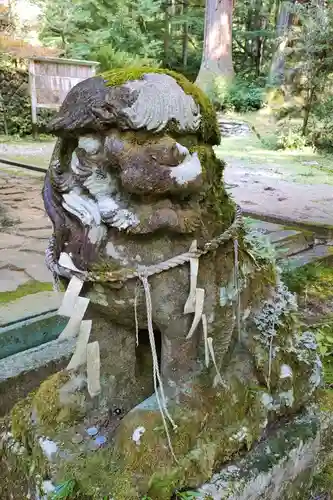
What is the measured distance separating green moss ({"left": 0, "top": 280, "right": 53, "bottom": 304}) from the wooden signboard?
25.8 ft

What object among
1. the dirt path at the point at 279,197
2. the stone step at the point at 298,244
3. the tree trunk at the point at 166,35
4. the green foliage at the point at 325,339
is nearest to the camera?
the green foliage at the point at 325,339

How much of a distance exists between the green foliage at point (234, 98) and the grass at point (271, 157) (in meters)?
0.99

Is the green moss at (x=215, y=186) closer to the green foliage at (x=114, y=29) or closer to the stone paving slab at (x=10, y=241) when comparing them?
the stone paving slab at (x=10, y=241)

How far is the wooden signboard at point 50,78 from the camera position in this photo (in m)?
10.1

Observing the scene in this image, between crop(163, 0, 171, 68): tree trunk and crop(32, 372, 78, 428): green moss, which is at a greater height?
crop(163, 0, 171, 68): tree trunk

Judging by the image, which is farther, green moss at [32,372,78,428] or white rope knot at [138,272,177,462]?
green moss at [32,372,78,428]

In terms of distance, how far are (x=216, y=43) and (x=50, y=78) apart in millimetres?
6348

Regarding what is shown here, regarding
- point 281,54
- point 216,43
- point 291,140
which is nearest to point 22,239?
point 291,140

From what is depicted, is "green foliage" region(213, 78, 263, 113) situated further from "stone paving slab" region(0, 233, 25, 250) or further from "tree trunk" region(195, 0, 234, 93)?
"stone paving slab" region(0, 233, 25, 250)

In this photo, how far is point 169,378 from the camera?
1.37m

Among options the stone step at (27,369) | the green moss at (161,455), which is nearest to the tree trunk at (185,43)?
the stone step at (27,369)

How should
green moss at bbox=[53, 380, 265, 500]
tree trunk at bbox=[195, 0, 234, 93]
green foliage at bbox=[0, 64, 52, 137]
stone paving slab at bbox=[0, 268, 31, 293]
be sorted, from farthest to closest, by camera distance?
1. tree trunk at bbox=[195, 0, 234, 93]
2. green foliage at bbox=[0, 64, 52, 137]
3. stone paving slab at bbox=[0, 268, 31, 293]
4. green moss at bbox=[53, 380, 265, 500]

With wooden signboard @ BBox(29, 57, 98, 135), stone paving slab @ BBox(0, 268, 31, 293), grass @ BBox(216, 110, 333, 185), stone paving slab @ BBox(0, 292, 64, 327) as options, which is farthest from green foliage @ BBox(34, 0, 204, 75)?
stone paving slab @ BBox(0, 292, 64, 327)

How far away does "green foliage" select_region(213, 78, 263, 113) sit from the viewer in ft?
47.3
